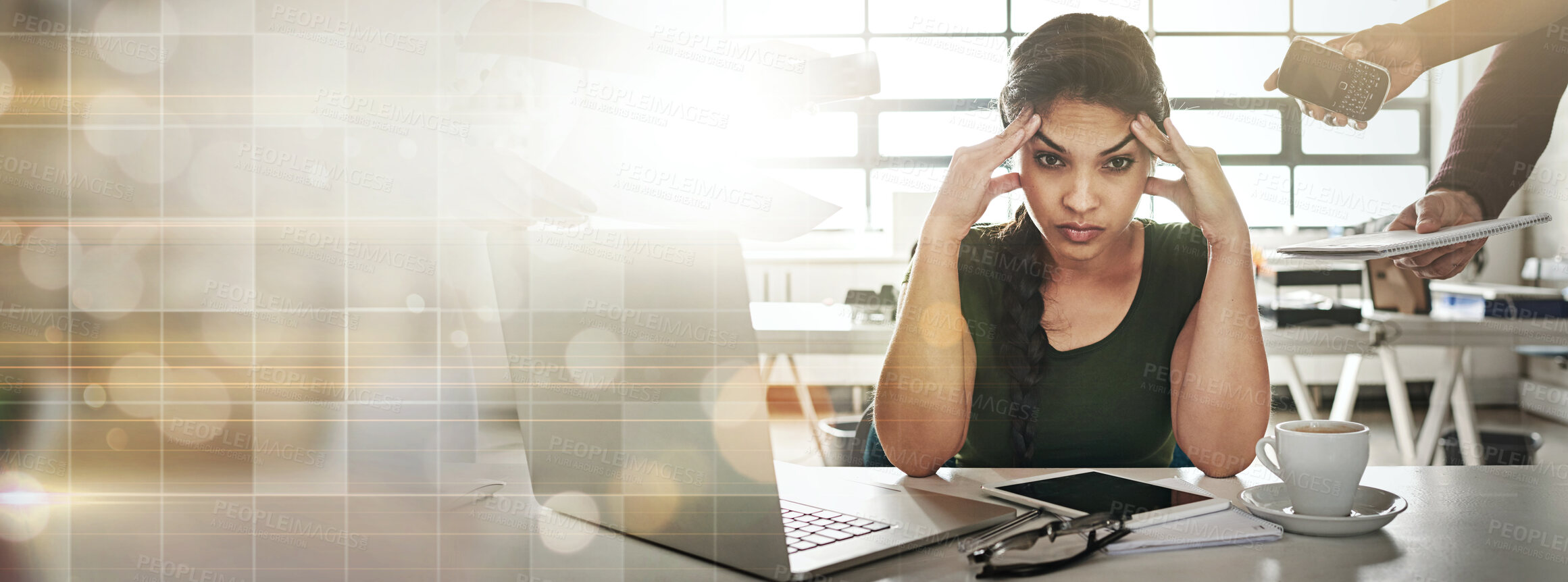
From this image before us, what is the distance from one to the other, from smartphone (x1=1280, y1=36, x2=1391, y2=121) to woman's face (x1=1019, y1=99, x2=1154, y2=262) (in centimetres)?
27

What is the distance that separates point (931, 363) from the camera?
1.01 metres

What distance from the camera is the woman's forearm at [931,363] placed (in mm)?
986

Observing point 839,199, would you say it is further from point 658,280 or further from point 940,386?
point 658,280

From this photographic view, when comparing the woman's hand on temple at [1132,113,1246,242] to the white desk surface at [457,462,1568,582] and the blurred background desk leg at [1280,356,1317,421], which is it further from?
the blurred background desk leg at [1280,356,1317,421]

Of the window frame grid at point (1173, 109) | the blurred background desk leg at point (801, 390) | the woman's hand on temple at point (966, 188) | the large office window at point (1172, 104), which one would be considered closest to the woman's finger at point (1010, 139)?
the woman's hand on temple at point (966, 188)

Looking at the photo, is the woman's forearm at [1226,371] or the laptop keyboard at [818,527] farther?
the woman's forearm at [1226,371]

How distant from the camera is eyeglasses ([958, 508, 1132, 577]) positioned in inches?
18.3

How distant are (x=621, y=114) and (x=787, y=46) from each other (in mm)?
573

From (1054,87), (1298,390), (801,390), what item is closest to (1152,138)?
(1054,87)

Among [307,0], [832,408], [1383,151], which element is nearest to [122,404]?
[307,0]

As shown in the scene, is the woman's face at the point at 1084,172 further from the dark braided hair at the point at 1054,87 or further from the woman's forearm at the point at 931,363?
the woman's forearm at the point at 931,363

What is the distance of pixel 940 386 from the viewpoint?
39.7 inches

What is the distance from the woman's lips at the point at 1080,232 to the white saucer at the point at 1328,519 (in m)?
0.56

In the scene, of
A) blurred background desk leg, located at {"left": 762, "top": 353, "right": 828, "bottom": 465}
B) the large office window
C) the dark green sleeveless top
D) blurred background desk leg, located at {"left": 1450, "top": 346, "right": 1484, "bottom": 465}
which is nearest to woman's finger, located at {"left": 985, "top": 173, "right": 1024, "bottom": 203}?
the dark green sleeveless top
